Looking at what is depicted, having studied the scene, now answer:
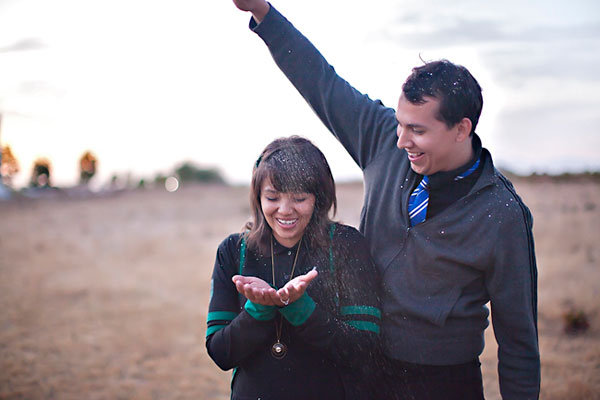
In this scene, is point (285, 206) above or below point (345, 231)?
above

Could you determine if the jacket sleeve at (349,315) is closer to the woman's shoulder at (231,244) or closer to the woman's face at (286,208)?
the woman's face at (286,208)

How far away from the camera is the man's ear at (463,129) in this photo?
238 centimetres

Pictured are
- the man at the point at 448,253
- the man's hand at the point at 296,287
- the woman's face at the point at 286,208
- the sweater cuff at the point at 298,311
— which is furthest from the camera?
the woman's face at the point at 286,208

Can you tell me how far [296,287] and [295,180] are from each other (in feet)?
1.84

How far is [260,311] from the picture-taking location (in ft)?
7.16

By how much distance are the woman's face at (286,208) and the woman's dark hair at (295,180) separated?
0.03m

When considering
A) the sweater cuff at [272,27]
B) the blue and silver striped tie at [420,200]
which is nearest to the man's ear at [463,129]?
the blue and silver striped tie at [420,200]

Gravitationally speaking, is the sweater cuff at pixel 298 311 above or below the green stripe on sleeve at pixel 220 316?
above

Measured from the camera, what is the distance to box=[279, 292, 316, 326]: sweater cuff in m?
2.18

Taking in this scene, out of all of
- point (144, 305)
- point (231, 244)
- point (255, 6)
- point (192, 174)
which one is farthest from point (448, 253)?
point (192, 174)

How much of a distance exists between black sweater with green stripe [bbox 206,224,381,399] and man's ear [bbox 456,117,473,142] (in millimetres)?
632

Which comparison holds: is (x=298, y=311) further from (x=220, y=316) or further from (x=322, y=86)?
(x=322, y=86)

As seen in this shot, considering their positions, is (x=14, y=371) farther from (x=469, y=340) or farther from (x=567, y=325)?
(x=567, y=325)

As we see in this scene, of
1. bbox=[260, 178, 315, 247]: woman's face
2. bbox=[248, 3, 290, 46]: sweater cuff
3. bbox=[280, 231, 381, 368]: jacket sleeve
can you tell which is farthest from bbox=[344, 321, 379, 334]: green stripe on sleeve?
bbox=[248, 3, 290, 46]: sweater cuff
